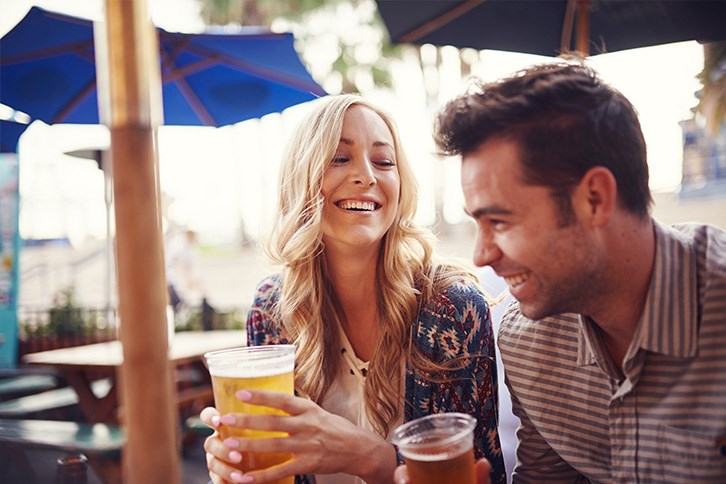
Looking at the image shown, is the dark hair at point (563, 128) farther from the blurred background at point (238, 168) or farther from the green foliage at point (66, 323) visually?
the green foliage at point (66, 323)

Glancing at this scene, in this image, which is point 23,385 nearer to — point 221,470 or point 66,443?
point 66,443

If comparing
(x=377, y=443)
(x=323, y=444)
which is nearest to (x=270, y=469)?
(x=323, y=444)

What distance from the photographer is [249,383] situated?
134cm

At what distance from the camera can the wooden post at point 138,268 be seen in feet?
2.41

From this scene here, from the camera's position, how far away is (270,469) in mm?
1322

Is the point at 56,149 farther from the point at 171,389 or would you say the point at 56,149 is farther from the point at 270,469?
the point at 171,389

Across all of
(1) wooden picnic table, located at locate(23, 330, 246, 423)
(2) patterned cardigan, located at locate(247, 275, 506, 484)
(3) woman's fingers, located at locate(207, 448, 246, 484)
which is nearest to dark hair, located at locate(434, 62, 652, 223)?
(2) patterned cardigan, located at locate(247, 275, 506, 484)

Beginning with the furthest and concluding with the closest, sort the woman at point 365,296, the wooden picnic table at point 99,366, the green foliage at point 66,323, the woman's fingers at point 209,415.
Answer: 1. the green foliage at point 66,323
2. the wooden picnic table at point 99,366
3. the woman at point 365,296
4. the woman's fingers at point 209,415

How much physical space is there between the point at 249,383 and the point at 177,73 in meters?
4.25

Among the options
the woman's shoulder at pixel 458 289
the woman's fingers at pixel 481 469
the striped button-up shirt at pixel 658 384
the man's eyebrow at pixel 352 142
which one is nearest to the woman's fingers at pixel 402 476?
the woman's fingers at pixel 481 469

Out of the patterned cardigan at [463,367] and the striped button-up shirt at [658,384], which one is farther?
the patterned cardigan at [463,367]

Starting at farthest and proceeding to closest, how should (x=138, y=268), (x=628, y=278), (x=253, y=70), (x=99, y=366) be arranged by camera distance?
(x=253, y=70) → (x=99, y=366) → (x=628, y=278) → (x=138, y=268)

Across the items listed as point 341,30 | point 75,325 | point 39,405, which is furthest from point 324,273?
point 341,30

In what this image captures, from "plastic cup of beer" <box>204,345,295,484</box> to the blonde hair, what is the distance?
0.73m
